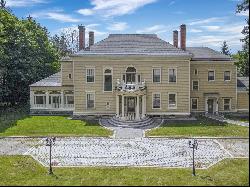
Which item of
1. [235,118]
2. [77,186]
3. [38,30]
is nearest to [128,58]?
[235,118]

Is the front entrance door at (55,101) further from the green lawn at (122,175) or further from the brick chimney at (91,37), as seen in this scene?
the green lawn at (122,175)

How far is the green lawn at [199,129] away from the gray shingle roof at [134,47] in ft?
23.8

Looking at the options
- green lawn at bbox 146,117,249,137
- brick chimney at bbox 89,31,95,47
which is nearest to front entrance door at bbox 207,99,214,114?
green lawn at bbox 146,117,249,137

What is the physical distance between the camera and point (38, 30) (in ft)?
206

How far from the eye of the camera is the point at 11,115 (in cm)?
4294

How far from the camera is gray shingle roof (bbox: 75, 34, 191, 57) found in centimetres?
3906

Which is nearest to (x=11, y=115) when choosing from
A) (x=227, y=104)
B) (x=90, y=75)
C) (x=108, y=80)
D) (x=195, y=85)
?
(x=90, y=75)

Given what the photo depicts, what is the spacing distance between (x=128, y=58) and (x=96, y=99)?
5.48 meters

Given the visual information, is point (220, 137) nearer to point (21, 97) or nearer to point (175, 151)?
point (175, 151)

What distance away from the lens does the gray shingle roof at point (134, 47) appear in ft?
128

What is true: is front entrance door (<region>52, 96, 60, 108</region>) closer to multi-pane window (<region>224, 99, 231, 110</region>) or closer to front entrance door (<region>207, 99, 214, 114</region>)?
front entrance door (<region>207, 99, 214, 114</region>)

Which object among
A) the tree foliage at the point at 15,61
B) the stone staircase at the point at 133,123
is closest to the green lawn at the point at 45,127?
the stone staircase at the point at 133,123

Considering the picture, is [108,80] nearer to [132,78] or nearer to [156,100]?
[132,78]

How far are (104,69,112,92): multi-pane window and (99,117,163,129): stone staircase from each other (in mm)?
3225
